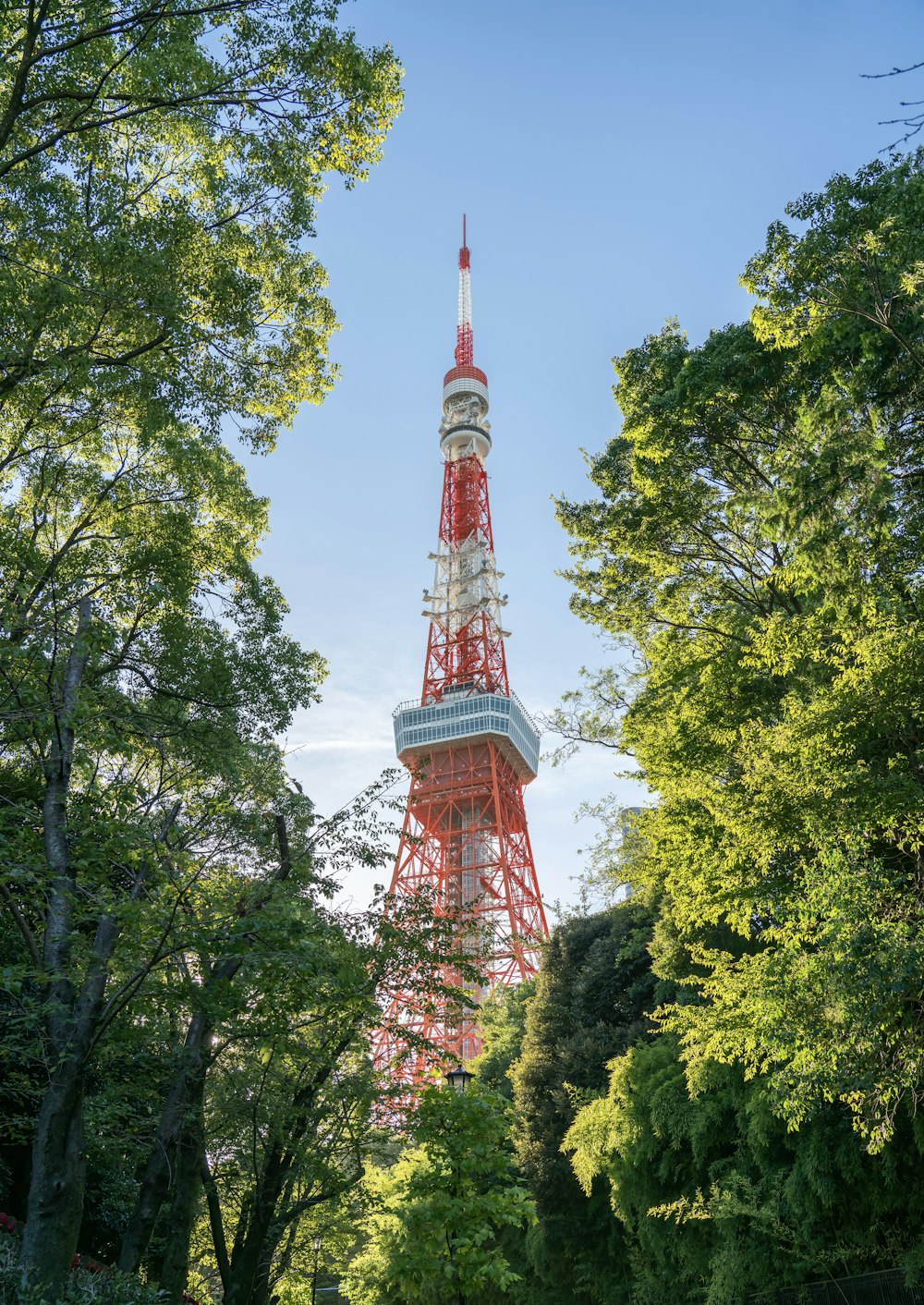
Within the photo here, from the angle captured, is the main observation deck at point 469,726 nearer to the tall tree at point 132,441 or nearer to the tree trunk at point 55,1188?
the tall tree at point 132,441

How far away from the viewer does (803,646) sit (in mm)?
8477

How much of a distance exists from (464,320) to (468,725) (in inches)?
1066

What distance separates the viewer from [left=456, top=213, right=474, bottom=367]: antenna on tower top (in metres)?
58.9

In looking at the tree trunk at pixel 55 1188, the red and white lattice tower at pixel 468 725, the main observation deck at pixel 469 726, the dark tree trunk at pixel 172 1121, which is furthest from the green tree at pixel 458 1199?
the main observation deck at pixel 469 726

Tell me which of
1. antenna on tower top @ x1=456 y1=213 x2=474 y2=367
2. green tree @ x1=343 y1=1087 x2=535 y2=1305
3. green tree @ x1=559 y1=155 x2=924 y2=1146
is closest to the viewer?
green tree @ x1=559 y1=155 x2=924 y2=1146

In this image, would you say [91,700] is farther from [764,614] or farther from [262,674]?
[764,614]

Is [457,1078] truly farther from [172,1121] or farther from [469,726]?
[469,726]

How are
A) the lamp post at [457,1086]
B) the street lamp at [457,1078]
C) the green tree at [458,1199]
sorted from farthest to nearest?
the street lamp at [457,1078], the lamp post at [457,1086], the green tree at [458,1199]

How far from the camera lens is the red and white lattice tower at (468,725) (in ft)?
145

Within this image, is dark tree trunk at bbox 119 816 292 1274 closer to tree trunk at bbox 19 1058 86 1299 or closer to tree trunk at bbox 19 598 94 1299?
tree trunk at bbox 19 598 94 1299

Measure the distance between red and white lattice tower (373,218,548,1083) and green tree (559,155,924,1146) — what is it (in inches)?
1185

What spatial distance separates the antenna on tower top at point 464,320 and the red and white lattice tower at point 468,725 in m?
0.07

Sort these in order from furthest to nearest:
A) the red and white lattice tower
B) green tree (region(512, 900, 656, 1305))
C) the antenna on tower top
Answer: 1. the antenna on tower top
2. the red and white lattice tower
3. green tree (region(512, 900, 656, 1305))

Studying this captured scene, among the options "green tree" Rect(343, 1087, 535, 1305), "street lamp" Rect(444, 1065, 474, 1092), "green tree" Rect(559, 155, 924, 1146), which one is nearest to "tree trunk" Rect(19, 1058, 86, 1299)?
"green tree" Rect(343, 1087, 535, 1305)
